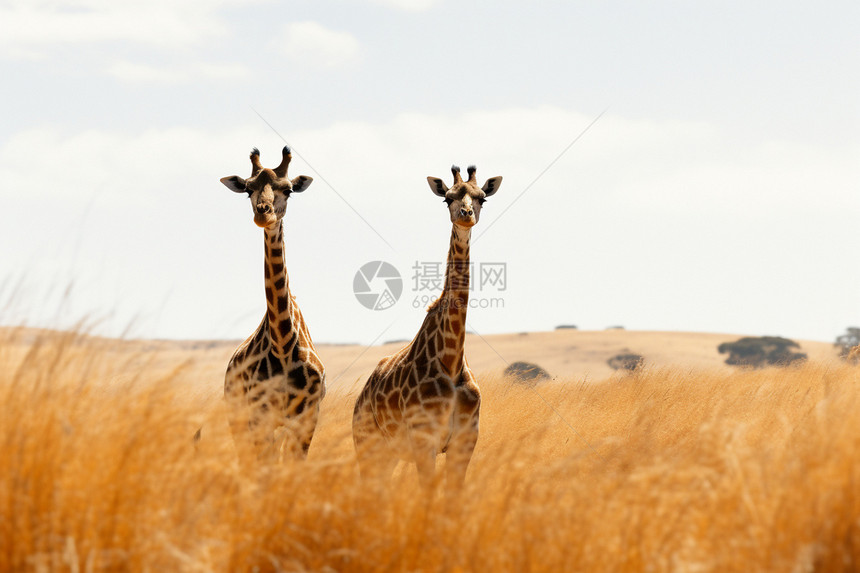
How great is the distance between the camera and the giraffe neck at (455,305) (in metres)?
7.75

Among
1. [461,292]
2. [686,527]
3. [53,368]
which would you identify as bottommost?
[686,527]

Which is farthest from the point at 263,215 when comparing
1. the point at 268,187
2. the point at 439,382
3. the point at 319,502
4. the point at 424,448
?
the point at 319,502

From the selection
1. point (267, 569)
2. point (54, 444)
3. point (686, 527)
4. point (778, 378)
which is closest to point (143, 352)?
point (54, 444)

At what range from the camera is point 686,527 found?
14.8ft

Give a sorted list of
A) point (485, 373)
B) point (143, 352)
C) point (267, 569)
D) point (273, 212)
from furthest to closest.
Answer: point (485, 373) → point (273, 212) → point (143, 352) → point (267, 569)

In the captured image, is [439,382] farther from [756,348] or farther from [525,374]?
[756,348]

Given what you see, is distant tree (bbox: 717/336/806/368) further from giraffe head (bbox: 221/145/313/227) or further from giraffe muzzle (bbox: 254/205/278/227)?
giraffe muzzle (bbox: 254/205/278/227)

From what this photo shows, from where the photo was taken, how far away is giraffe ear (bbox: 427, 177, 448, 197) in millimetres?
8289

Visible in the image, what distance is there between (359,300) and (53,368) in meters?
9.04

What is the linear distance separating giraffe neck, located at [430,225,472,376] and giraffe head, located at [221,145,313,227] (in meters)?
1.67

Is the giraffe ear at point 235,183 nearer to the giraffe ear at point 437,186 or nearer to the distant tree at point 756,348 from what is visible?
the giraffe ear at point 437,186

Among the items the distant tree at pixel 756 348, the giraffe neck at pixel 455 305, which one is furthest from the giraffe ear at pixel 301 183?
the distant tree at pixel 756 348

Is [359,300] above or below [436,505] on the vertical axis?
above

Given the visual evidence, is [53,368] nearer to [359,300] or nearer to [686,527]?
[686,527]
